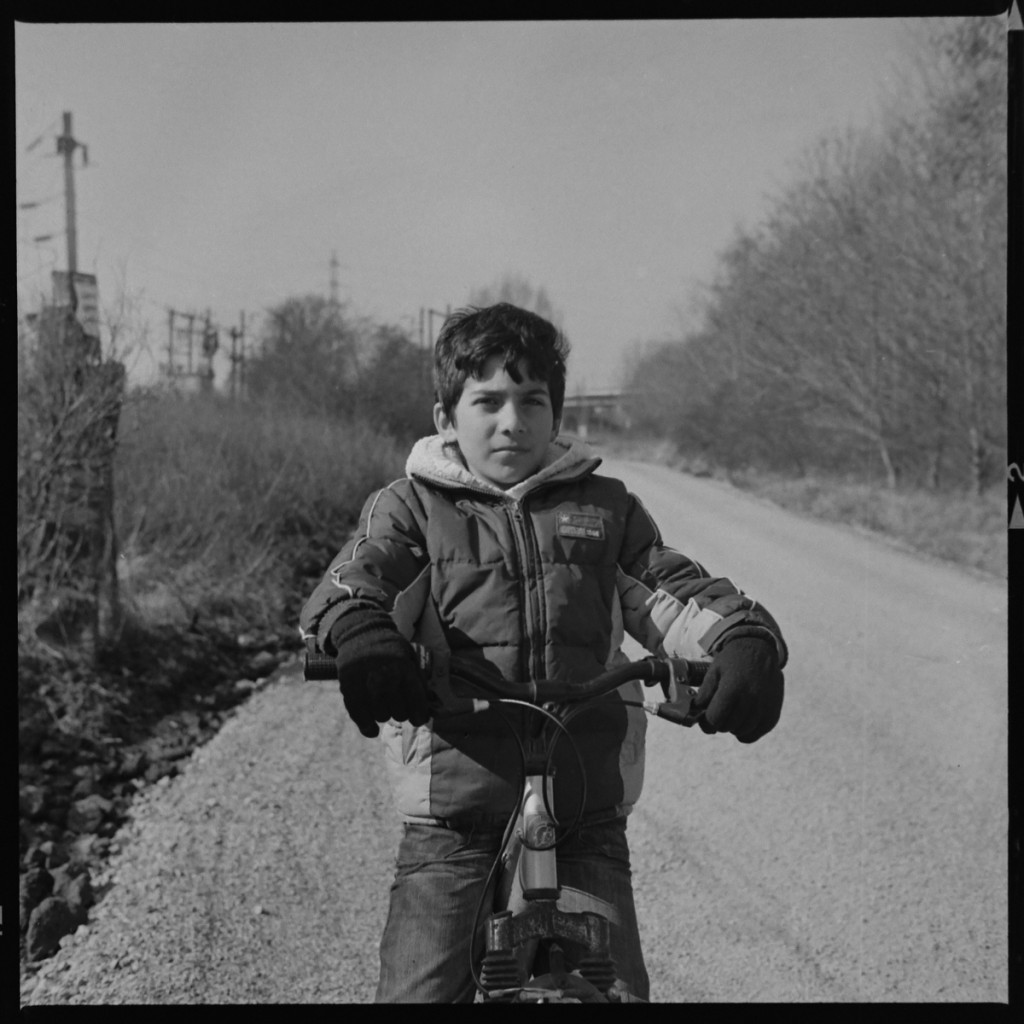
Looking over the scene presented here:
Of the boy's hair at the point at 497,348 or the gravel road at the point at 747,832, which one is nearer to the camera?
the boy's hair at the point at 497,348

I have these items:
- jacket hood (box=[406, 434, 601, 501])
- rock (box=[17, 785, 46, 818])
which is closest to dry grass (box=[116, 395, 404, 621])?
rock (box=[17, 785, 46, 818])

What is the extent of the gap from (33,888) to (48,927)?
379 mm

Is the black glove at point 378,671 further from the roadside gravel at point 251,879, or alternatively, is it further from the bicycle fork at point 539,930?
the roadside gravel at point 251,879

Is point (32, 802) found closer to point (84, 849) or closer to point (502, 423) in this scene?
point (84, 849)

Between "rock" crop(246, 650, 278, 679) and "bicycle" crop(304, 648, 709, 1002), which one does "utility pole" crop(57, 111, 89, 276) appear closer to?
"bicycle" crop(304, 648, 709, 1002)

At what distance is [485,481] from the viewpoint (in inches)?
76.6

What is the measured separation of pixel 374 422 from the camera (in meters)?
2.92

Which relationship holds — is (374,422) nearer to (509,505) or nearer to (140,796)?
(509,505)

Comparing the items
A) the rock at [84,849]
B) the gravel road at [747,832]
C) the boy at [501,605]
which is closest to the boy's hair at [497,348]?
the boy at [501,605]

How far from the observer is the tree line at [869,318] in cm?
300

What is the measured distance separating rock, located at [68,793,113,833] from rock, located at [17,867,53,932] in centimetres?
19

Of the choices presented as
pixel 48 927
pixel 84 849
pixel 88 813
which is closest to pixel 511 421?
pixel 48 927

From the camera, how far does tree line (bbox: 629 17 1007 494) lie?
3.00m

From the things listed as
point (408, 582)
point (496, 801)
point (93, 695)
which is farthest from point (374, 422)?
point (93, 695)
